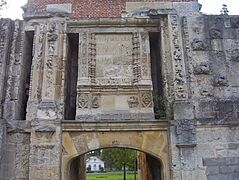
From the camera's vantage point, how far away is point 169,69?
660 cm

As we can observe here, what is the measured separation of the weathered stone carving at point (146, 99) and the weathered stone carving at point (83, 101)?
3.90ft

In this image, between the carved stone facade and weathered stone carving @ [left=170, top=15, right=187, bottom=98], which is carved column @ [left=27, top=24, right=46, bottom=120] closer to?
the carved stone facade

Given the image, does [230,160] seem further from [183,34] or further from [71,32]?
[71,32]

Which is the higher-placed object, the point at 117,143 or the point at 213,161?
the point at 117,143

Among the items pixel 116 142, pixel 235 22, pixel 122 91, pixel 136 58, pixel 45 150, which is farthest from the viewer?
pixel 235 22

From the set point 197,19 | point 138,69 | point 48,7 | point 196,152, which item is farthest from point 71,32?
point 196,152

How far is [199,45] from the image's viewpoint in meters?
6.76

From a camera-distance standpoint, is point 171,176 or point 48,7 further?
point 48,7

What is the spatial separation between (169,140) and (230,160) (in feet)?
4.25

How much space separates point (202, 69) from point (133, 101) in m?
1.68

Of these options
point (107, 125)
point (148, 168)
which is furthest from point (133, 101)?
point (148, 168)

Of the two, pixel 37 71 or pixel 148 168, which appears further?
pixel 148 168

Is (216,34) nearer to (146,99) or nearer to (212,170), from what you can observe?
(146,99)

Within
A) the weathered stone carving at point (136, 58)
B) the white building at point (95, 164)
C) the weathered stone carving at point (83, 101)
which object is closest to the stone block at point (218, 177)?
the weathered stone carving at point (136, 58)
